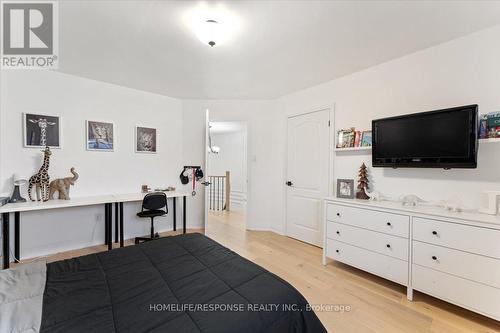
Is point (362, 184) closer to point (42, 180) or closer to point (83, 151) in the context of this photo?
point (83, 151)

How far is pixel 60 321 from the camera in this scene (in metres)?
0.91

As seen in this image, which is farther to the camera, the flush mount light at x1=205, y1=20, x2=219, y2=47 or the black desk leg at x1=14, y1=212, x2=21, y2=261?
the black desk leg at x1=14, y1=212, x2=21, y2=261

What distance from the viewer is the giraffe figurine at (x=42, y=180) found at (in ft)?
9.15

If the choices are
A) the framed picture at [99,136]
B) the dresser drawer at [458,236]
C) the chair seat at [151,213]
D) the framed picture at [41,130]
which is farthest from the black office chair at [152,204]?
the dresser drawer at [458,236]

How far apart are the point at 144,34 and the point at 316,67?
1975 mm

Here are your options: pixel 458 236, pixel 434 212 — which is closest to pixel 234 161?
pixel 434 212

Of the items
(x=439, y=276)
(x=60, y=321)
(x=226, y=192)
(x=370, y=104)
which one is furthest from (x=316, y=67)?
(x=226, y=192)

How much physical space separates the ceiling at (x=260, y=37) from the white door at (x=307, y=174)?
74 cm

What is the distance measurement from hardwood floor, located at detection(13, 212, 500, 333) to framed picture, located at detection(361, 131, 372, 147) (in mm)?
1527

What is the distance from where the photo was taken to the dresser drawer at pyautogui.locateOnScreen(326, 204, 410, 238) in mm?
2176

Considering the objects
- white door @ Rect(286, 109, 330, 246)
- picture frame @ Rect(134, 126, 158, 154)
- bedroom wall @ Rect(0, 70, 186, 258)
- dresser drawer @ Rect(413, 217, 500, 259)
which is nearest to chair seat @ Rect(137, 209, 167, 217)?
bedroom wall @ Rect(0, 70, 186, 258)

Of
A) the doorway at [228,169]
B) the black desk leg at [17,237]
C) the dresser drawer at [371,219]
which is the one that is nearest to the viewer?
the dresser drawer at [371,219]

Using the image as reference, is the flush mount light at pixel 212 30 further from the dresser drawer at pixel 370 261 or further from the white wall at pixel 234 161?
the white wall at pixel 234 161

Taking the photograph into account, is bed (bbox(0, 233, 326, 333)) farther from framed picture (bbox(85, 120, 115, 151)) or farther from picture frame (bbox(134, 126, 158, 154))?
picture frame (bbox(134, 126, 158, 154))
